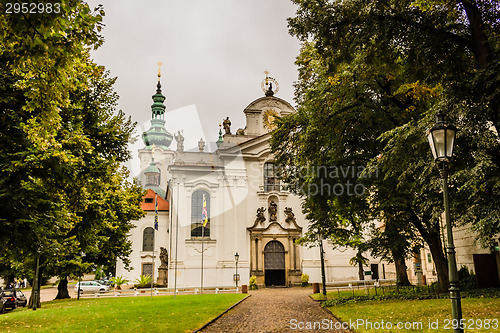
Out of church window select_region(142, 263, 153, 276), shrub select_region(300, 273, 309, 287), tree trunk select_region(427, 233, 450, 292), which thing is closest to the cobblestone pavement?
tree trunk select_region(427, 233, 450, 292)

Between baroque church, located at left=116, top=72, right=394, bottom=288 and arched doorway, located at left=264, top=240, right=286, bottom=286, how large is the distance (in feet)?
0.30

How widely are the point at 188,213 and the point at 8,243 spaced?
27261 millimetres

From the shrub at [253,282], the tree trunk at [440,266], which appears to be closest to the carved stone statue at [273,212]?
the shrub at [253,282]

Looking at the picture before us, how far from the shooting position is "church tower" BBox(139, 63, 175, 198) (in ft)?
252

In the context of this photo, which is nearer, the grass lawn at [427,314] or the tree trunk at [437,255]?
the grass lawn at [427,314]

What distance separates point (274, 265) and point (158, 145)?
4937 centimetres

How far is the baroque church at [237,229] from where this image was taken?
124 feet

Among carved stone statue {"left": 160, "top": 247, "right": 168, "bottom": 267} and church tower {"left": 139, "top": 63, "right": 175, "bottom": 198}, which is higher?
church tower {"left": 139, "top": 63, "right": 175, "bottom": 198}

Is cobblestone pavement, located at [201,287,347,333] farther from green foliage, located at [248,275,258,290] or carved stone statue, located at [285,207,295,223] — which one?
carved stone statue, located at [285,207,295,223]

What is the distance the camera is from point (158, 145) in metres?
81.2

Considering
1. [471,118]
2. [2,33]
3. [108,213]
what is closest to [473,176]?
[471,118]

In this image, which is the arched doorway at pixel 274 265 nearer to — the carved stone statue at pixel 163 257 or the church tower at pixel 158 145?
the carved stone statue at pixel 163 257

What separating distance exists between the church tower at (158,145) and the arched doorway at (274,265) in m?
39.5

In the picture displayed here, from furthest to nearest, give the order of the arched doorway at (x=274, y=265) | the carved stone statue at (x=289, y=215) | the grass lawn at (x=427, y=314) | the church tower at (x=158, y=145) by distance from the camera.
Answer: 1. the church tower at (x=158, y=145)
2. the carved stone statue at (x=289, y=215)
3. the arched doorway at (x=274, y=265)
4. the grass lawn at (x=427, y=314)
